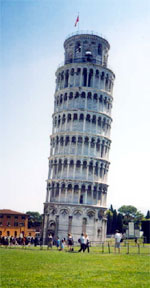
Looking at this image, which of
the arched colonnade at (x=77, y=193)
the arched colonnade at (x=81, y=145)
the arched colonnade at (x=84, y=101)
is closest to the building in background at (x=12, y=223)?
the arched colonnade at (x=77, y=193)

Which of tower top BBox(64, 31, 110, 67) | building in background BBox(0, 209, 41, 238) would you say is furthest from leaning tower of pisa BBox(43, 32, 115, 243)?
building in background BBox(0, 209, 41, 238)

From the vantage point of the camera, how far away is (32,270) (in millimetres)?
14484

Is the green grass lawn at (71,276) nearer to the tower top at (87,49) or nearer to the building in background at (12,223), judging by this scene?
the tower top at (87,49)

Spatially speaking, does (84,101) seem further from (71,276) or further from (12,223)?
(12,223)

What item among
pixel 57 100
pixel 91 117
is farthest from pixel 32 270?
pixel 57 100

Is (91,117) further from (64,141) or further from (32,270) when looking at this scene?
(32,270)

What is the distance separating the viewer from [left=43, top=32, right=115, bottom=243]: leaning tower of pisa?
52.0 meters

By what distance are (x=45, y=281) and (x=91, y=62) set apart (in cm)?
4937

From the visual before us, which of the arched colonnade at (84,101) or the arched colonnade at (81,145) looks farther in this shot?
the arched colonnade at (84,101)

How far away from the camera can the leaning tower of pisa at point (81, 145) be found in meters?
52.0

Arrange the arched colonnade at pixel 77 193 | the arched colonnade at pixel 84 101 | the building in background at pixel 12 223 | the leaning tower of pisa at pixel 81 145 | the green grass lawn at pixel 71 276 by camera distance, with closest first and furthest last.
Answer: the green grass lawn at pixel 71 276 < the leaning tower of pisa at pixel 81 145 < the arched colonnade at pixel 77 193 < the arched colonnade at pixel 84 101 < the building in background at pixel 12 223

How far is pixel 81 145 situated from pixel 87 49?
17073 millimetres

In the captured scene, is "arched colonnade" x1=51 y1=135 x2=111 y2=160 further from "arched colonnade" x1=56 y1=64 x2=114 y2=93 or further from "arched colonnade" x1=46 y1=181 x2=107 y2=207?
"arched colonnade" x1=56 y1=64 x2=114 y2=93

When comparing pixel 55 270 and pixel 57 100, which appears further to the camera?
pixel 57 100
